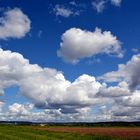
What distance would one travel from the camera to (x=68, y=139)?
53.8 metres

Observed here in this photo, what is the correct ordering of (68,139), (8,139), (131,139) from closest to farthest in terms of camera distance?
(8,139) → (68,139) → (131,139)

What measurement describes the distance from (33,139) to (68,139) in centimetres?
615

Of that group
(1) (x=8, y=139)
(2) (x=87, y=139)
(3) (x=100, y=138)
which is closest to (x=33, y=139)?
(1) (x=8, y=139)

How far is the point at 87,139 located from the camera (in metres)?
59.0

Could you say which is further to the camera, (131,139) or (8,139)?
(131,139)

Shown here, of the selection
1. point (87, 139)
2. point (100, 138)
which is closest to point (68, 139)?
point (87, 139)

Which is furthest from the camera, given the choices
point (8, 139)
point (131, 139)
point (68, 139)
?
point (131, 139)

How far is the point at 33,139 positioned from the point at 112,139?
1487 cm

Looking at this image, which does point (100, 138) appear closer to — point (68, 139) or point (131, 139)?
point (131, 139)

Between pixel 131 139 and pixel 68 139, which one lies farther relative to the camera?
pixel 131 139

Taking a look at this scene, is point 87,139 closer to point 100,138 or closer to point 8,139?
point 100,138

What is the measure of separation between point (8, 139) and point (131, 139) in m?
20.6

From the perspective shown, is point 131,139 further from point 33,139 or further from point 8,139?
point 8,139

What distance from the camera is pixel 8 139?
155 ft
